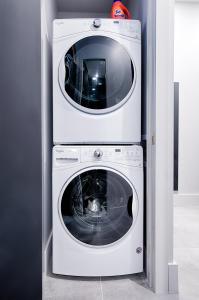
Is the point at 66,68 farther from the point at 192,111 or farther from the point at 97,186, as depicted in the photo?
the point at 192,111

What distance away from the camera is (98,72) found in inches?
62.7

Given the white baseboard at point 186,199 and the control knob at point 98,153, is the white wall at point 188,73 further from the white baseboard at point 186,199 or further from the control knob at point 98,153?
the control knob at point 98,153

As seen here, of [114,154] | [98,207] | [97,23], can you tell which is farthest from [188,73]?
[98,207]

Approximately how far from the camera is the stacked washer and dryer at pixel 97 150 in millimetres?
1530

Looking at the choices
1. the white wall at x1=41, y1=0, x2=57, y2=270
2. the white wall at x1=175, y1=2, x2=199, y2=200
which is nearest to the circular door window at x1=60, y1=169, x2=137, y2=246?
the white wall at x1=41, y1=0, x2=57, y2=270

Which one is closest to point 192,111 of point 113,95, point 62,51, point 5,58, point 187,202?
point 187,202

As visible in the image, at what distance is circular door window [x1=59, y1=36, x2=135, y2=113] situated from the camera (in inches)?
62.0

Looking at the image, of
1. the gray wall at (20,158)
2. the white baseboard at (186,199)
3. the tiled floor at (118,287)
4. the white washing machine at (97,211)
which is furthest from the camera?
the white baseboard at (186,199)

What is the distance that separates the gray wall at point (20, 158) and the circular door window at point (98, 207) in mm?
706

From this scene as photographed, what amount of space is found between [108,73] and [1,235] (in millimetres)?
1137

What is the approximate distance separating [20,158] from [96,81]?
0.94 metres

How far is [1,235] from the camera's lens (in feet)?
2.68

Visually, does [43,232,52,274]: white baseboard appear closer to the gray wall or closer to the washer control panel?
the washer control panel

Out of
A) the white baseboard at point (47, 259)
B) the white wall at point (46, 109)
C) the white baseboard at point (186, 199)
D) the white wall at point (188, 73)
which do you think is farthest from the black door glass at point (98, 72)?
the white baseboard at point (186, 199)
